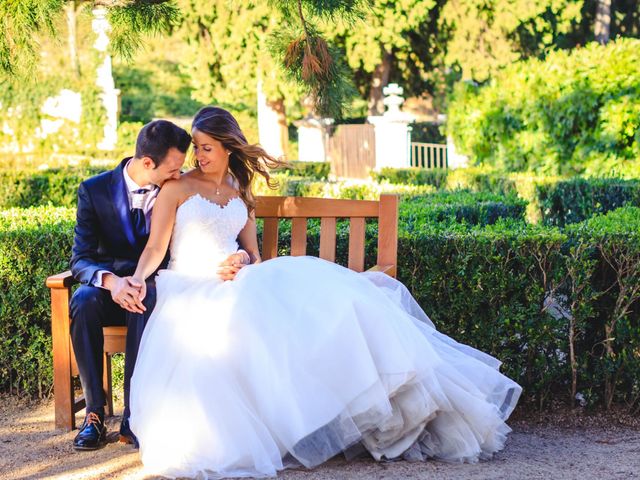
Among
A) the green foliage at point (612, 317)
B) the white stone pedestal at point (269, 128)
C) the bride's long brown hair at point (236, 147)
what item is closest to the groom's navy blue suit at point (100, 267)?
the bride's long brown hair at point (236, 147)

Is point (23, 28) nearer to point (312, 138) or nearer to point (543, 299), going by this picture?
point (543, 299)

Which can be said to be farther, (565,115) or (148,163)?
(565,115)

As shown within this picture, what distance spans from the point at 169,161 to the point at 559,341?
211 cm

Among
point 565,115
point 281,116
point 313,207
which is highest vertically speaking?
point 281,116

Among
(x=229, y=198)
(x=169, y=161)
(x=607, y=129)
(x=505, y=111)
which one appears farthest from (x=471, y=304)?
(x=505, y=111)

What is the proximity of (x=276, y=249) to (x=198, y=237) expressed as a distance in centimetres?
64

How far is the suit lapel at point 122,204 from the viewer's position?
4324 mm

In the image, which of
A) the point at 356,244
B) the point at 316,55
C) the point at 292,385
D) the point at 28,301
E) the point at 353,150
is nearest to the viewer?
the point at 292,385

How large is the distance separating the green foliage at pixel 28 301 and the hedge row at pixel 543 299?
1865 mm

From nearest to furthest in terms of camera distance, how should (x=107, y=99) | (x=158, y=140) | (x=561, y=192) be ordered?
(x=158, y=140) → (x=561, y=192) → (x=107, y=99)

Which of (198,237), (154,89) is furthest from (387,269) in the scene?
(154,89)

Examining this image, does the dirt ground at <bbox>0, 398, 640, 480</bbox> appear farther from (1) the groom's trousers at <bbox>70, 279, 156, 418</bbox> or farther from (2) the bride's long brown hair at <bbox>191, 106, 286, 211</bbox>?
(2) the bride's long brown hair at <bbox>191, 106, 286, 211</bbox>

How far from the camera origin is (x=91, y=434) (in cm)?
408

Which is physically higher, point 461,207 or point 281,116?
point 281,116
